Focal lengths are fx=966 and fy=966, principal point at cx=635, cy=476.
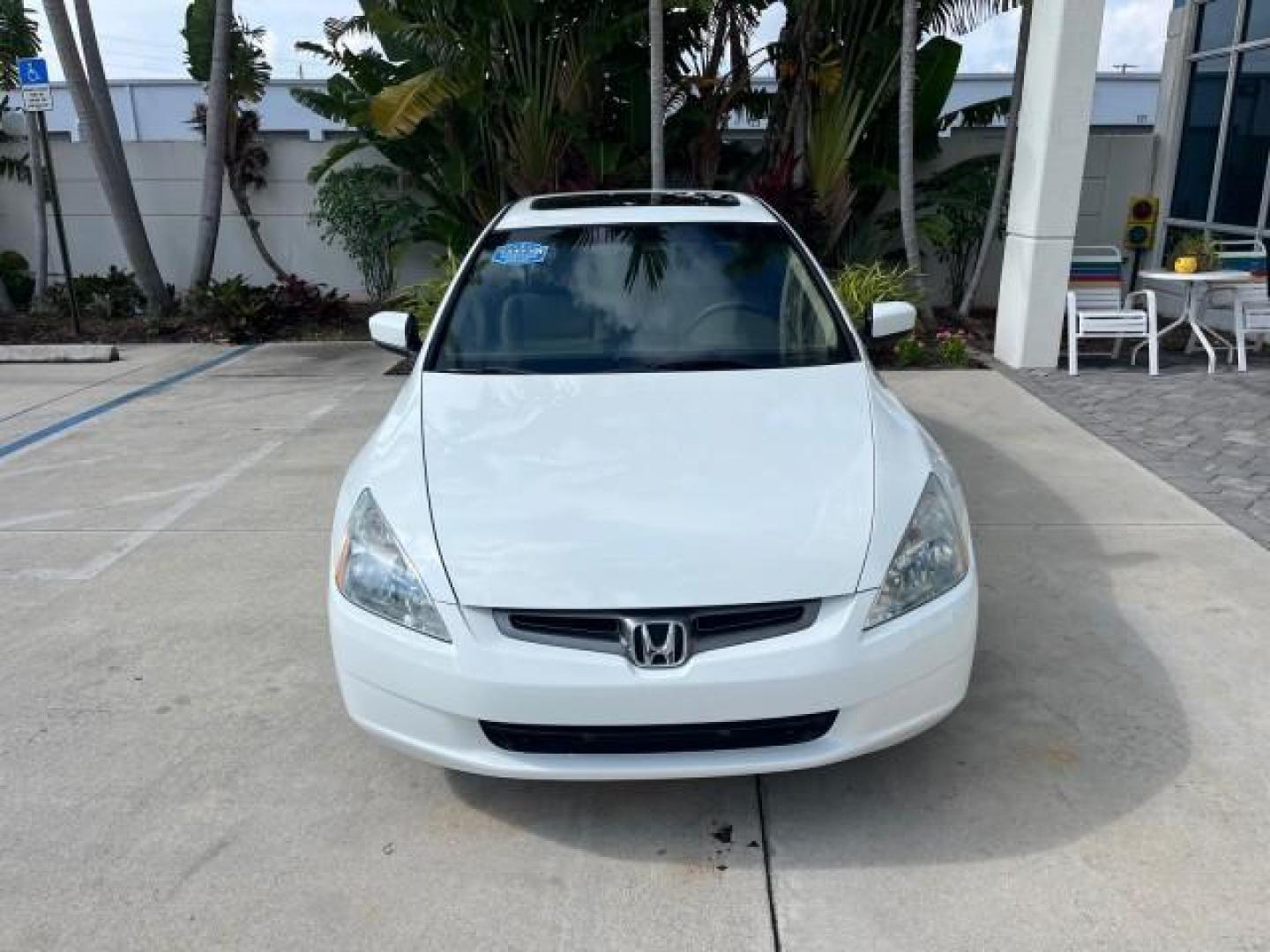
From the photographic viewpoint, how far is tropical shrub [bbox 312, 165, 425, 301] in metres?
10.7

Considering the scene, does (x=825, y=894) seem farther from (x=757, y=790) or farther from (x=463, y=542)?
(x=463, y=542)

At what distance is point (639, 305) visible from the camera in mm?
3779

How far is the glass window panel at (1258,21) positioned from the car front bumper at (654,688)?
9.22m

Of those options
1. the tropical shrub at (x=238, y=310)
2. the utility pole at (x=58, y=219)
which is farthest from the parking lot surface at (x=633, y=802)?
the utility pole at (x=58, y=219)

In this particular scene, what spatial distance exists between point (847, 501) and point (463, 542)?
1.04 meters

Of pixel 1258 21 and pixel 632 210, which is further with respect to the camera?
pixel 1258 21

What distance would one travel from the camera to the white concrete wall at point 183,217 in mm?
11562

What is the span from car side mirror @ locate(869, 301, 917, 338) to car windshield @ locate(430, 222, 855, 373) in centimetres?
42

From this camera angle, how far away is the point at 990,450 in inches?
236

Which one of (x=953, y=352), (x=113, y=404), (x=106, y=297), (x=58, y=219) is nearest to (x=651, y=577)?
(x=953, y=352)

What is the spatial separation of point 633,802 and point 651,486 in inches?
36.3

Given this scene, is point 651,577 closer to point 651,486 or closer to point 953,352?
point 651,486

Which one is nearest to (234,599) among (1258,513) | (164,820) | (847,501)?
(164,820)

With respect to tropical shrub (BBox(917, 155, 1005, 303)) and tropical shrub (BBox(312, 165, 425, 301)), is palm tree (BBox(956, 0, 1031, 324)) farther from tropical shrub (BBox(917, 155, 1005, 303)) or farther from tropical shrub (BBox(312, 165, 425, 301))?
tropical shrub (BBox(312, 165, 425, 301))
